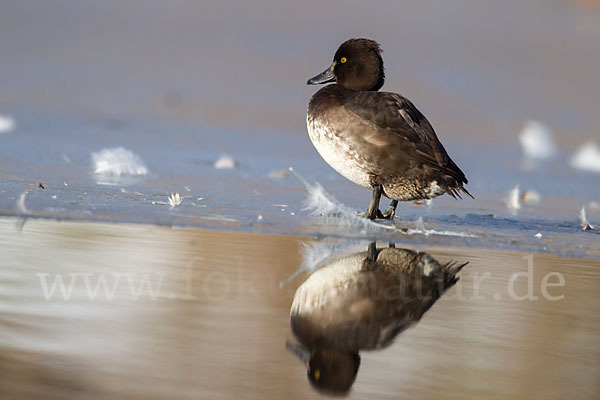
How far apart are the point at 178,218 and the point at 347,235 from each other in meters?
0.90

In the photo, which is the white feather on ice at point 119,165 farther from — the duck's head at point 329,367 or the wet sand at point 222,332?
the duck's head at point 329,367

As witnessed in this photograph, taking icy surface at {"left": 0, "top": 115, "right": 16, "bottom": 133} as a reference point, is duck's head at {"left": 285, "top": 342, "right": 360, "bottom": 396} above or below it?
above

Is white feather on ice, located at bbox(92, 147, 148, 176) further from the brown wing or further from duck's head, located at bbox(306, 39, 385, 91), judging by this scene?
the brown wing

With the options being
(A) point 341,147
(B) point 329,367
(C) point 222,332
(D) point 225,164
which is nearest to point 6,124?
(D) point 225,164

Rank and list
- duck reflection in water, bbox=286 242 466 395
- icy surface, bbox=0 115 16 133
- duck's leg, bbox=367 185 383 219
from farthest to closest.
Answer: icy surface, bbox=0 115 16 133, duck's leg, bbox=367 185 383 219, duck reflection in water, bbox=286 242 466 395

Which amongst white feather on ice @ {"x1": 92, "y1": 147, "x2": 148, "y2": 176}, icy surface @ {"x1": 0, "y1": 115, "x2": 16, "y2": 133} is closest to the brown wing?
white feather on ice @ {"x1": 92, "y1": 147, "x2": 148, "y2": 176}

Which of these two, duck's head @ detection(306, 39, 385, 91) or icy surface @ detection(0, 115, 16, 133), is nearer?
duck's head @ detection(306, 39, 385, 91)

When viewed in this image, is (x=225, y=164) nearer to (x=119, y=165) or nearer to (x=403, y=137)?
(x=119, y=165)

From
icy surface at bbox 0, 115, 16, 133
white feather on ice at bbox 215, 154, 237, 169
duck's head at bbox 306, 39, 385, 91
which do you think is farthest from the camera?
icy surface at bbox 0, 115, 16, 133

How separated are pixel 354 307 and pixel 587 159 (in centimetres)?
1079

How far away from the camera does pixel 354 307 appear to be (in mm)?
2531

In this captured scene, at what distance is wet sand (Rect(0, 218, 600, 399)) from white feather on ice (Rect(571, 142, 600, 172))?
9.21m

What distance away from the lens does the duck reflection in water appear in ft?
6.66

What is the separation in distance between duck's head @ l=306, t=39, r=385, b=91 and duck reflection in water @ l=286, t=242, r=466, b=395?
1.95 meters
